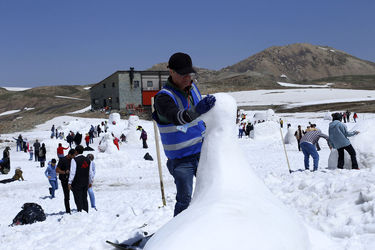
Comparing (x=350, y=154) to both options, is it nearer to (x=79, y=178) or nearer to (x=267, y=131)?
(x=79, y=178)

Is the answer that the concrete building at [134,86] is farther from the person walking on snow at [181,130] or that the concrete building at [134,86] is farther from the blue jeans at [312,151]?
the person walking on snow at [181,130]

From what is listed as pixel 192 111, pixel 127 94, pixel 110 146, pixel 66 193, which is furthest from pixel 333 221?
pixel 127 94

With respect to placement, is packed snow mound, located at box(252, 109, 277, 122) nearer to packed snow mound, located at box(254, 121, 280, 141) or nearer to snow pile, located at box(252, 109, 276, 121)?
snow pile, located at box(252, 109, 276, 121)

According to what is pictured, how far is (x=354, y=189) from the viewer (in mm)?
5055

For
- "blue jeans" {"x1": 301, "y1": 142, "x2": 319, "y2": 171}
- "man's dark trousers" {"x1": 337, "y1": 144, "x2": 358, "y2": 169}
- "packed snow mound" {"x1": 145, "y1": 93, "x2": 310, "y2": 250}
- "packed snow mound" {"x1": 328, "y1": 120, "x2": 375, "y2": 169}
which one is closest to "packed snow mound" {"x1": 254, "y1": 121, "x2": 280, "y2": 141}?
"blue jeans" {"x1": 301, "y1": 142, "x2": 319, "y2": 171}

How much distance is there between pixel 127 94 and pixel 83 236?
169 ft

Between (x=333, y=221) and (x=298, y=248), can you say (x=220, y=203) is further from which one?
(x=333, y=221)

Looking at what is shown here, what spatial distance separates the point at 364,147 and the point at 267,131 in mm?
17756

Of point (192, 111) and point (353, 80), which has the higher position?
point (353, 80)

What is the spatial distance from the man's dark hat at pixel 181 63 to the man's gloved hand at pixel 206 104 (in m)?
0.58

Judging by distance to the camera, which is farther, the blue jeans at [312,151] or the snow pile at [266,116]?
the snow pile at [266,116]

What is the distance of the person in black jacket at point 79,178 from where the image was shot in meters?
8.61

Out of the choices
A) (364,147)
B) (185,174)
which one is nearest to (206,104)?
(185,174)

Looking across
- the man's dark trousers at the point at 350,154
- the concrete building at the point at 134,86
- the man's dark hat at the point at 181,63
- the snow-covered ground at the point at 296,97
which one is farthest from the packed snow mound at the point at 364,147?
the snow-covered ground at the point at 296,97
